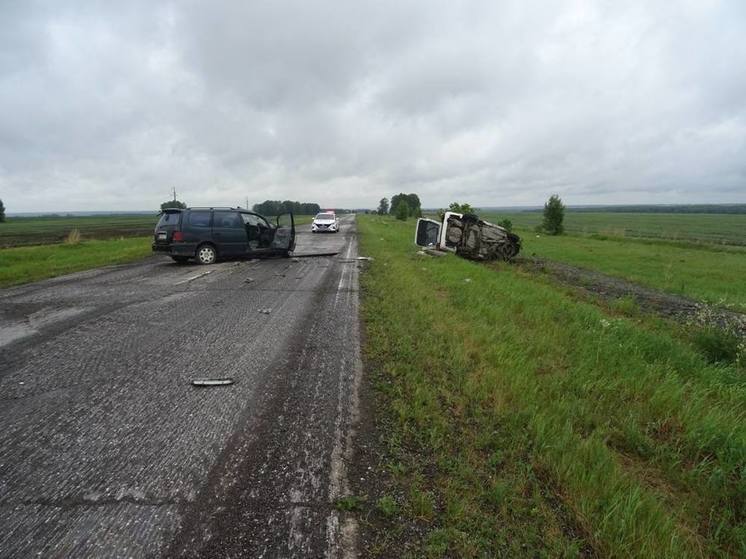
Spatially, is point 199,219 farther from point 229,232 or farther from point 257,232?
point 257,232

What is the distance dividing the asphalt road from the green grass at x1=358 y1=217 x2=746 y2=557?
55 centimetres

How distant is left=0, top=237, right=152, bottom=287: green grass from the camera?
10.8m

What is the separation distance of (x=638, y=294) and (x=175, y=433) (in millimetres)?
12975

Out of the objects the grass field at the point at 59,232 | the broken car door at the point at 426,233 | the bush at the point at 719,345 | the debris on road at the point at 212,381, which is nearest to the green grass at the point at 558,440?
the bush at the point at 719,345

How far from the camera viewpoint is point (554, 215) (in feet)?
130

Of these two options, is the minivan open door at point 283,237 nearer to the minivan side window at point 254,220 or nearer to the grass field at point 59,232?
the minivan side window at point 254,220

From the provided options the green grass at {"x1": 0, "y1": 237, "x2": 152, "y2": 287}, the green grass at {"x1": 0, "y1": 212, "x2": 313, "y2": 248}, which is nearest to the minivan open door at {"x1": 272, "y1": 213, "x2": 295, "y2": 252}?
the green grass at {"x1": 0, "y1": 212, "x2": 313, "y2": 248}

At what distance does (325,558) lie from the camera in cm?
192

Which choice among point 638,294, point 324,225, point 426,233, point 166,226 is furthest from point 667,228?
point 166,226

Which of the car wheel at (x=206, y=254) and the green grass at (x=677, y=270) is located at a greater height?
the car wheel at (x=206, y=254)

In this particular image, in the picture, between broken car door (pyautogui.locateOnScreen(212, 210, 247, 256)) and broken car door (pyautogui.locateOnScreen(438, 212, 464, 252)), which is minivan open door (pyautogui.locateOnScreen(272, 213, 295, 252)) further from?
broken car door (pyautogui.locateOnScreen(438, 212, 464, 252))

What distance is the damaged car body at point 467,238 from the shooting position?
641 inches

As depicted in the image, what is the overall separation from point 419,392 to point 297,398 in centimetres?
118

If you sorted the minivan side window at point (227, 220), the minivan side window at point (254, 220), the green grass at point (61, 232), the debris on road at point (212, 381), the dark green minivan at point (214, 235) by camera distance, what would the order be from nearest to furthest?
the debris on road at point (212, 381)
the dark green minivan at point (214, 235)
the minivan side window at point (227, 220)
the minivan side window at point (254, 220)
the green grass at point (61, 232)
